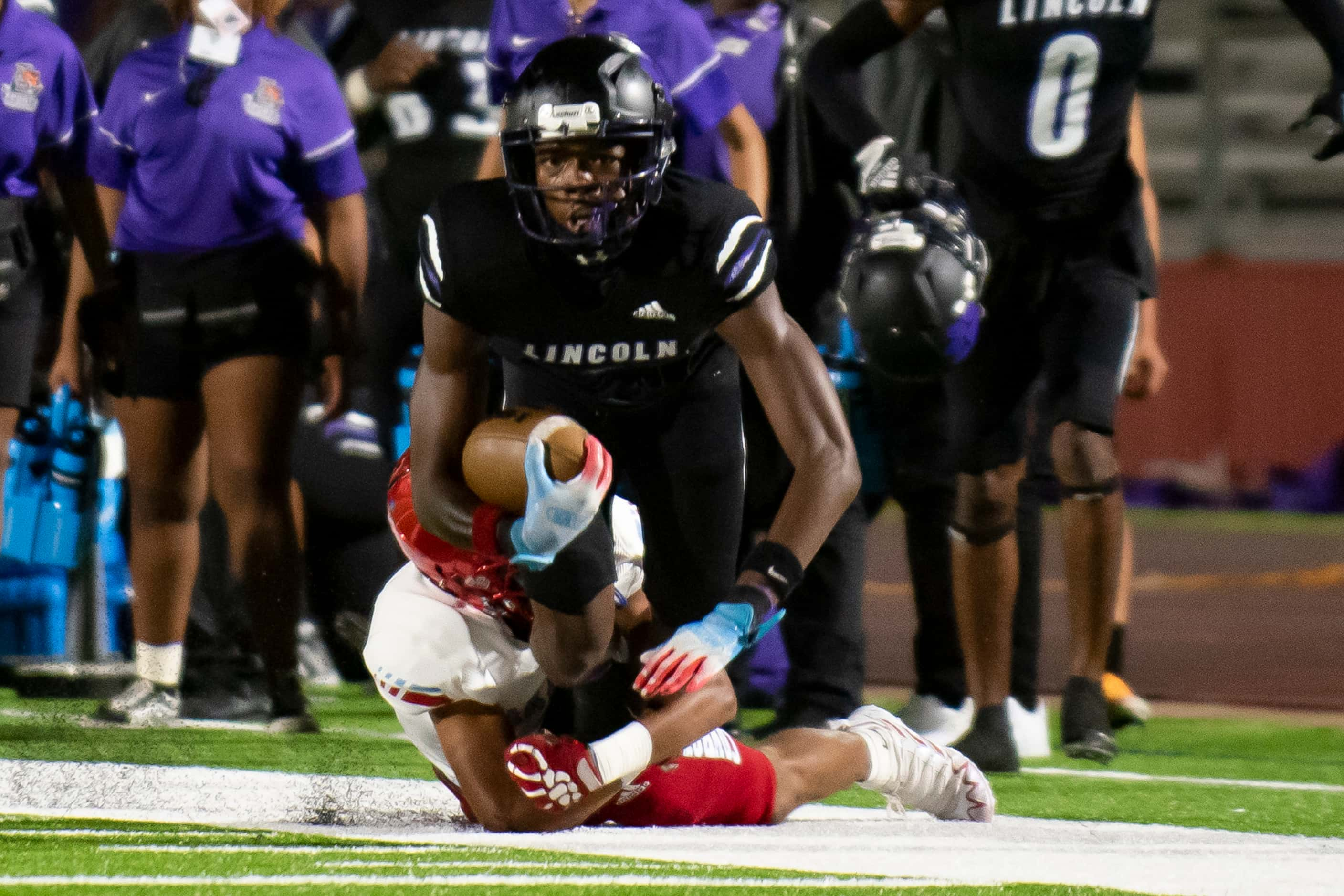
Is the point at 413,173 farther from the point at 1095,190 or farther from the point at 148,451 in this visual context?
the point at 1095,190

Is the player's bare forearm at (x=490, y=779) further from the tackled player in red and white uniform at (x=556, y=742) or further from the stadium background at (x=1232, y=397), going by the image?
the stadium background at (x=1232, y=397)

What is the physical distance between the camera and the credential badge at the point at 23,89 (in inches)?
195

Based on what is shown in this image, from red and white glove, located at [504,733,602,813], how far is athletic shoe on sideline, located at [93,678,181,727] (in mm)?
1761

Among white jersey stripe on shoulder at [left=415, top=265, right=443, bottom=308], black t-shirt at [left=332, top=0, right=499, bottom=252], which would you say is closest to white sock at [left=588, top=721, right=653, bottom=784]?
white jersey stripe on shoulder at [left=415, top=265, right=443, bottom=308]

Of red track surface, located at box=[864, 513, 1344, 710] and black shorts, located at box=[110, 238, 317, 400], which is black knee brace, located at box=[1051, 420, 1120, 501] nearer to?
black shorts, located at box=[110, 238, 317, 400]

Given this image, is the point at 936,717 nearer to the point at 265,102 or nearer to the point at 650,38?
the point at 650,38

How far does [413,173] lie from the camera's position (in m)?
5.94

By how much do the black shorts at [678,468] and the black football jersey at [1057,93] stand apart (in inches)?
51.8

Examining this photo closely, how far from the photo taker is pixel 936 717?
5066 mm

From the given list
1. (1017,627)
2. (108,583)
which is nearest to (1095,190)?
(1017,627)

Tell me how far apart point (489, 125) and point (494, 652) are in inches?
103

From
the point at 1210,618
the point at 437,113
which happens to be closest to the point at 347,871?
the point at 437,113

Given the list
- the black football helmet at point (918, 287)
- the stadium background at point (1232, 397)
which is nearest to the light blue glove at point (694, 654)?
the black football helmet at point (918, 287)

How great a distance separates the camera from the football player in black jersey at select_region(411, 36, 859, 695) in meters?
3.36
